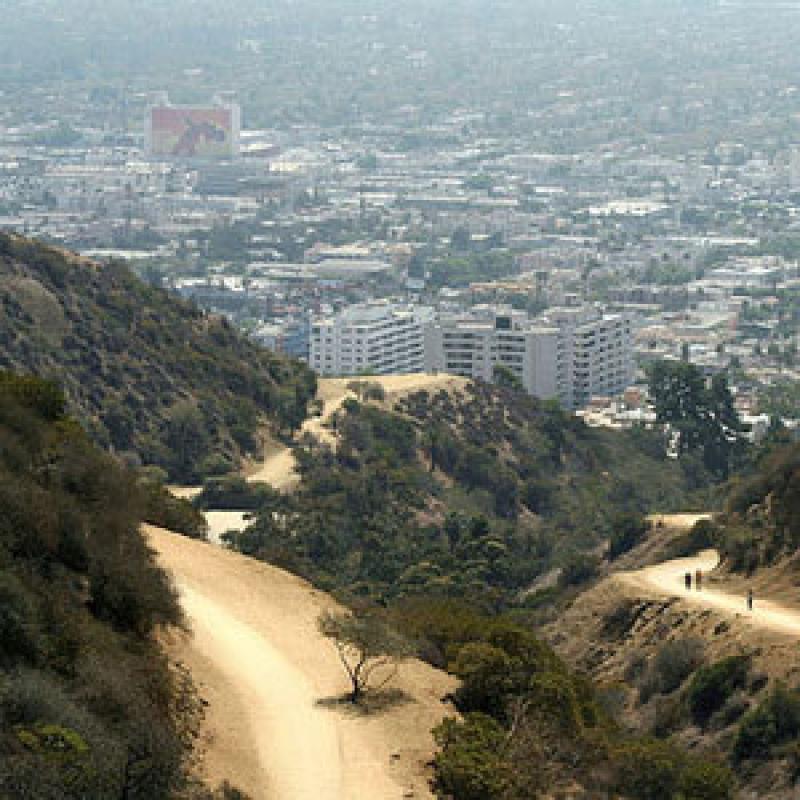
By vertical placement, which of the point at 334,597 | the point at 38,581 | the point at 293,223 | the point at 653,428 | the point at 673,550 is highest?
the point at 38,581

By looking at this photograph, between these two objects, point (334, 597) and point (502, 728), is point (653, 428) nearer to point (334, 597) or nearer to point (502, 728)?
point (334, 597)

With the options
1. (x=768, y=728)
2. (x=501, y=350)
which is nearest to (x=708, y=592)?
(x=768, y=728)

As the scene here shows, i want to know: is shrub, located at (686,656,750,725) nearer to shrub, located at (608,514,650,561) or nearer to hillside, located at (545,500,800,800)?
hillside, located at (545,500,800,800)

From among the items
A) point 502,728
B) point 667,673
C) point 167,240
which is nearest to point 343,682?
point 502,728

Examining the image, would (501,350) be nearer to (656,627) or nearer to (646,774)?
(656,627)

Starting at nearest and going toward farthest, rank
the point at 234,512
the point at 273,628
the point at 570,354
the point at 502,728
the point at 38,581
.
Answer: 1. the point at 38,581
2. the point at 502,728
3. the point at 273,628
4. the point at 234,512
5. the point at 570,354

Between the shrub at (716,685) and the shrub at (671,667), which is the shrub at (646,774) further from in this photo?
the shrub at (671,667)

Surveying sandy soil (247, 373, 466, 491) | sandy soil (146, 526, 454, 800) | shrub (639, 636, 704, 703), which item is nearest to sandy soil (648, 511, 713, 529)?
sandy soil (247, 373, 466, 491)

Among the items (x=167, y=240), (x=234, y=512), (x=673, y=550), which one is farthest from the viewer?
(x=167, y=240)
